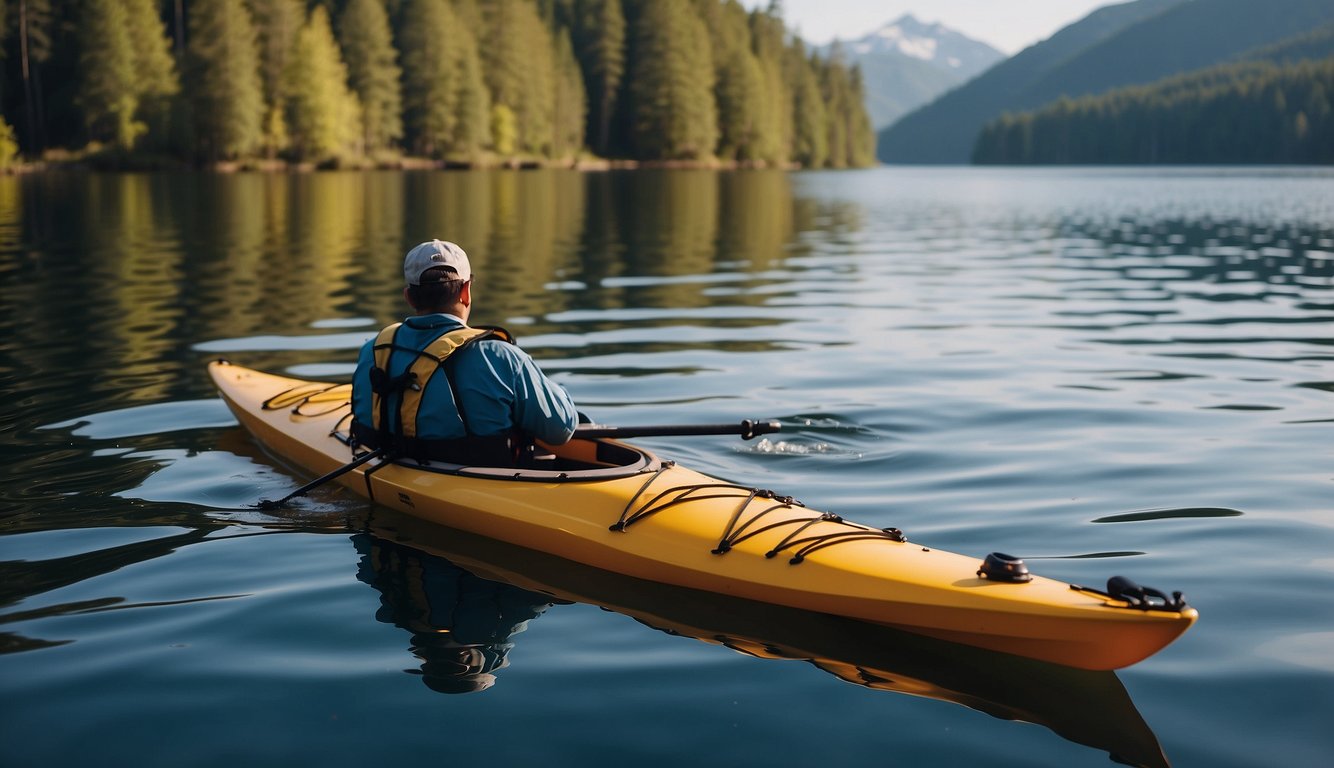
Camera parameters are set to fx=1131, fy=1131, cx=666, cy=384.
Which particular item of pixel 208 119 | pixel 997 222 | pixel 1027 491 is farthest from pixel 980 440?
pixel 208 119

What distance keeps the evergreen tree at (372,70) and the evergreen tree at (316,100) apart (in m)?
4.31

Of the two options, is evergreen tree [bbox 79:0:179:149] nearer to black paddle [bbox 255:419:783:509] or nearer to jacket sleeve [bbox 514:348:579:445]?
black paddle [bbox 255:419:783:509]

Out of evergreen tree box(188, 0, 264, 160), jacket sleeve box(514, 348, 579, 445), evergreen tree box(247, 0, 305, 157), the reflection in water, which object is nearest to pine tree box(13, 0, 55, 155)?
evergreen tree box(188, 0, 264, 160)

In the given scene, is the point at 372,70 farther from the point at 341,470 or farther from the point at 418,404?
the point at 418,404

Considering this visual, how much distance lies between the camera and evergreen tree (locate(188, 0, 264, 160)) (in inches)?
2125

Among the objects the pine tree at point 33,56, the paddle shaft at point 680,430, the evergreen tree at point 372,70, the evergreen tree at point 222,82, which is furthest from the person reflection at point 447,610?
the evergreen tree at point 372,70

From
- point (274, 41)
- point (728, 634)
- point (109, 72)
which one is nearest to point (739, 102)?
point (274, 41)

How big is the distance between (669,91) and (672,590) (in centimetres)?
8087

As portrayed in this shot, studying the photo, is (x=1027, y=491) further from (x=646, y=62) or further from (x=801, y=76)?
(x=801, y=76)

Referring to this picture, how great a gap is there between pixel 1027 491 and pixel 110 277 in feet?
47.6

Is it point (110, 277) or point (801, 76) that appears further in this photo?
point (801, 76)

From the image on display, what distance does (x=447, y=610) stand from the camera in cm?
516

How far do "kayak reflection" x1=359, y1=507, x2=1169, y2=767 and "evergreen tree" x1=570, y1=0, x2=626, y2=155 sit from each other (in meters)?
84.5

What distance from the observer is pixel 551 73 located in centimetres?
8050
